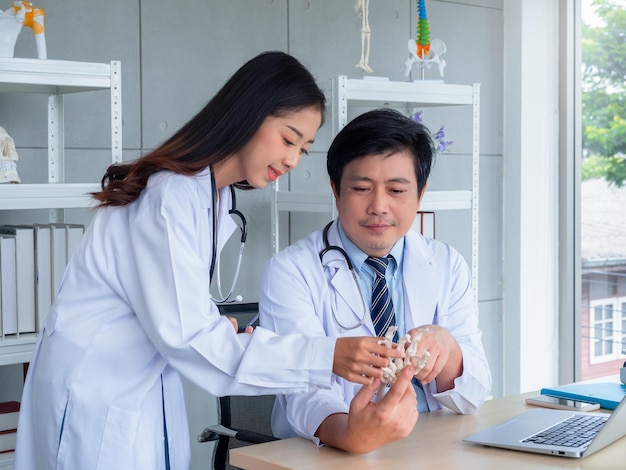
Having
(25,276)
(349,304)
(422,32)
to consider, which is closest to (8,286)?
Result: (25,276)

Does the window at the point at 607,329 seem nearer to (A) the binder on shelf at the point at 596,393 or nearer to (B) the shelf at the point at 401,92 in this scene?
(B) the shelf at the point at 401,92

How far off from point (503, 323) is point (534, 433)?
240cm

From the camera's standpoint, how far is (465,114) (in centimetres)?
376

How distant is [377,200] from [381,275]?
7.4 inches

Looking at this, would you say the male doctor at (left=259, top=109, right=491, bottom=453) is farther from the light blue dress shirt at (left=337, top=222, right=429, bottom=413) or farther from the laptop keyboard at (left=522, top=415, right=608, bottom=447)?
the laptop keyboard at (left=522, top=415, right=608, bottom=447)

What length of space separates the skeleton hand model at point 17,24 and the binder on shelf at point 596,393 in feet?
5.27

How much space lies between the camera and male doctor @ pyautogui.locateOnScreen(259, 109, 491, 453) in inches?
72.2

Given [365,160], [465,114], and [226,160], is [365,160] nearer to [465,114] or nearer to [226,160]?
[226,160]

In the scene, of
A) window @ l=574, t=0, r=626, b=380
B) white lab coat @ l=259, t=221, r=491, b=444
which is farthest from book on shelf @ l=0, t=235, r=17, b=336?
window @ l=574, t=0, r=626, b=380

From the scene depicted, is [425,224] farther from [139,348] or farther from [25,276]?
[139,348]

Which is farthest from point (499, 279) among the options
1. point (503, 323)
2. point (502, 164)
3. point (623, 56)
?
point (623, 56)

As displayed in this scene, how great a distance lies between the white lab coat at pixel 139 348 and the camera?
1.46m

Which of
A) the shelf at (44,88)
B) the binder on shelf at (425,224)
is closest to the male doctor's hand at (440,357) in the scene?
the shelf at (44,88)

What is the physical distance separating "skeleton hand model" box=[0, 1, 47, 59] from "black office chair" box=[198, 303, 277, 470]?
→ 2.91 ft
